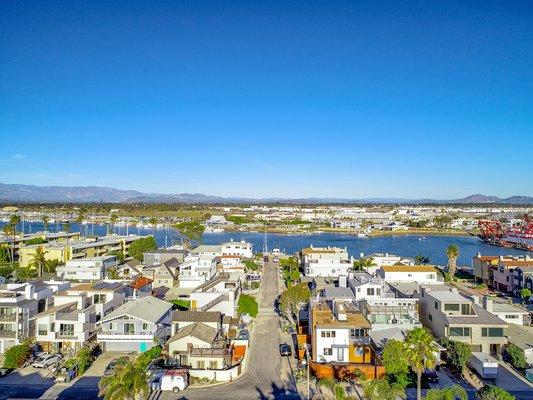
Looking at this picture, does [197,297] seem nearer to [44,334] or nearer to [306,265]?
[44,334]

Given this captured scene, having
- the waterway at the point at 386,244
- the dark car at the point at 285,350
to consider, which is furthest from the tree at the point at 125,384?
the waterway at the point at 386,244

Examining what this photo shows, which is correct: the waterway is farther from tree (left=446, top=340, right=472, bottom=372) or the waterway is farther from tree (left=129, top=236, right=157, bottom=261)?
tree (left=446, top=340, right=472, bottom=372)

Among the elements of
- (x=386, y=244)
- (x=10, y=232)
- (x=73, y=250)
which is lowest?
(x=386, y=244)

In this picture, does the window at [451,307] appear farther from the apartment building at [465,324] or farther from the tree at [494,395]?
the tree at [494,395]

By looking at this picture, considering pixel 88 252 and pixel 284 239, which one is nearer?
pixel 88 252

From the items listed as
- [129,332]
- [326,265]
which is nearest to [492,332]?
[129,332]

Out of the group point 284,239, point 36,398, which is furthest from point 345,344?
point 284,239

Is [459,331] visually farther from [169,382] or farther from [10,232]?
[10,232]
